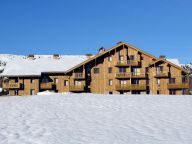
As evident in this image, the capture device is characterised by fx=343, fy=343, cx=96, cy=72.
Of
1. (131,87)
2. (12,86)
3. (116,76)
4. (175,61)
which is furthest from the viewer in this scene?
(175,61)

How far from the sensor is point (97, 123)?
1414cm

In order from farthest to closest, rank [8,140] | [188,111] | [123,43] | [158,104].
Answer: [123,43] < [158,104] < [188,111] < [8,140]

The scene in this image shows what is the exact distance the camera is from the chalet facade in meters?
53.9

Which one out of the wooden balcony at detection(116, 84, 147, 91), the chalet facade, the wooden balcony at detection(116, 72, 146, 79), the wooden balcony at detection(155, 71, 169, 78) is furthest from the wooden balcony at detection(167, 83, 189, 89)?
the wooden balcony at detection(116, 72, 146, 79)

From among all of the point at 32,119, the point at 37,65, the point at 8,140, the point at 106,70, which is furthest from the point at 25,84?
the point at 8,140

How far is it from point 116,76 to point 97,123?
3963cm

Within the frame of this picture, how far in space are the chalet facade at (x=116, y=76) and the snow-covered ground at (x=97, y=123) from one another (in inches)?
1309

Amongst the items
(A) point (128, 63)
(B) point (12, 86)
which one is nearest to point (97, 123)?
(A) point (128, 63)

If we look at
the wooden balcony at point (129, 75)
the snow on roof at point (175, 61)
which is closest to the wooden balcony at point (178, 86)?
the wooden balcony at point (129, 75)

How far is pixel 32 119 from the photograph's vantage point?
1515 centimetres

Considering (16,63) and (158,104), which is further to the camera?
(16,63)

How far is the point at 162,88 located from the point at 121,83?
21.4 ft

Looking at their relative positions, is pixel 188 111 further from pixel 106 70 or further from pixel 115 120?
pixel 106 70

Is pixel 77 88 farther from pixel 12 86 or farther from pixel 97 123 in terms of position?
pixel 97 123
